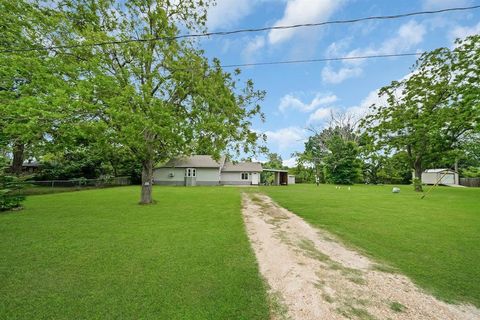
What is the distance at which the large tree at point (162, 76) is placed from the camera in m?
9.21

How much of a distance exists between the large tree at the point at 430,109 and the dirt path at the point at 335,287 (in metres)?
17.0

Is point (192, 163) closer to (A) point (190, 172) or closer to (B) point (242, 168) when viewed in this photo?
(A) point (190, 172)

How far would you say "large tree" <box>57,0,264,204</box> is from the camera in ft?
30.2

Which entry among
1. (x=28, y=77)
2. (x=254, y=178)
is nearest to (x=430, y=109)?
(x=254, y=178)

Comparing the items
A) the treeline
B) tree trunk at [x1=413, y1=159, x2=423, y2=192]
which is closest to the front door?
the treeline

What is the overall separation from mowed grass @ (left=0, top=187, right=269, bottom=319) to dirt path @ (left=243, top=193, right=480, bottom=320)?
0.37 m

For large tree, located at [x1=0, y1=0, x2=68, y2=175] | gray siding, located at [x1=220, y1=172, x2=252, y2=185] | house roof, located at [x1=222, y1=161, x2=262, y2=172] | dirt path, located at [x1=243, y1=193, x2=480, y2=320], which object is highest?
large tree, located at [x1=0, y1=0, x2=68, y2=175]

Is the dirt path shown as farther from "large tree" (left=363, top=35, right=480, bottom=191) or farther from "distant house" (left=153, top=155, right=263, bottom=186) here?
"distant house" (left=153, top=155, right=263, bottom=186)

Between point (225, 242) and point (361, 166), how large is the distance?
36.4 meters

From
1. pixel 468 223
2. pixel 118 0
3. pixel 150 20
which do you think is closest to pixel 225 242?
pixel 468 223

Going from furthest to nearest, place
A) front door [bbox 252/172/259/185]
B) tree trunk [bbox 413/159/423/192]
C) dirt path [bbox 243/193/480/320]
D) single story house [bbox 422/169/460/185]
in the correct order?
front door [bbox 252/172/259/185] < single story house [bbox 422/169/460/185] < tree trunk [bbox 413/159/423/192] < dirt path [bbox 243/193/480/320]

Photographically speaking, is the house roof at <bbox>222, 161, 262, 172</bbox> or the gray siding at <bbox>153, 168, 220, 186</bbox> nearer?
the gray siding at <bbox>153, 168, 220, 186</bbox>

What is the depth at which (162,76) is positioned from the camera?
11.0 m

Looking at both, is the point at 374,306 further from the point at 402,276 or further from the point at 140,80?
the point at 140,80
